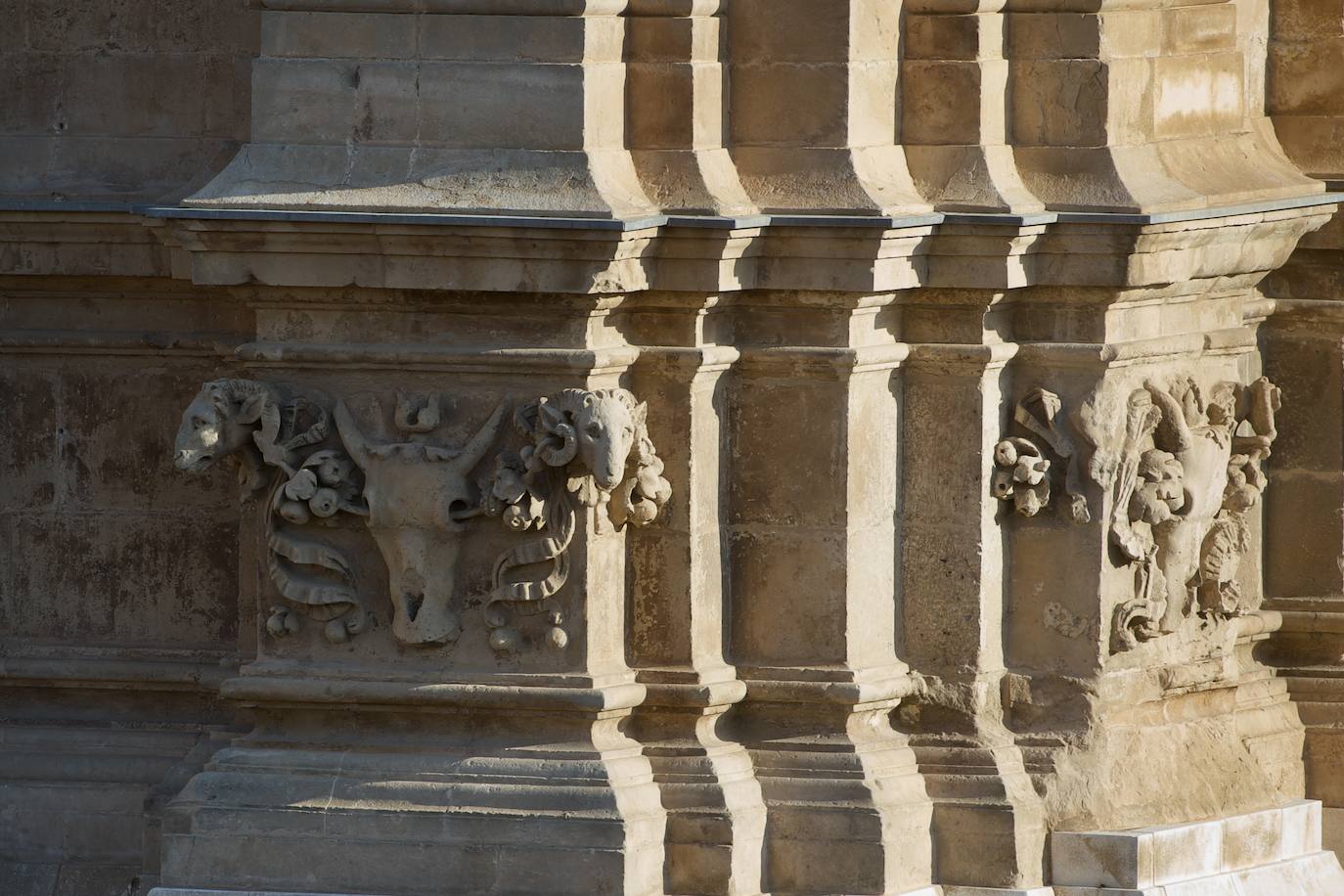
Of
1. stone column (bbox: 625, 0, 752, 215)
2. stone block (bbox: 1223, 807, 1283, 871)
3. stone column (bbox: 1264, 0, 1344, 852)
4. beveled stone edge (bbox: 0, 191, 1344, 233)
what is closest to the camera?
beveled stone edge (bbox: 0, 191, 1344, 233)

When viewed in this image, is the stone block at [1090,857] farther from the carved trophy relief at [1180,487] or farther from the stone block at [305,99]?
the stone block at [305,99]

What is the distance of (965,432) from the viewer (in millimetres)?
13656

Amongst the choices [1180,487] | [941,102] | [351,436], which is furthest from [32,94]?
[1180,487]

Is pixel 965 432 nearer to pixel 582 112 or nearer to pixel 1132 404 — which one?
pixel 1132 404

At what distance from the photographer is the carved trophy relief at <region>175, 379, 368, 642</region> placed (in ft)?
43.7

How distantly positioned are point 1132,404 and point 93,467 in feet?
11.3

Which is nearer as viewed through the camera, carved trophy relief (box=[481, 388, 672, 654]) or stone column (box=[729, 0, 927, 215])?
carved trophy relief (box=[481, 388, 672, 654])

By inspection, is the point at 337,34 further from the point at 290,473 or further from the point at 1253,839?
the point at 1253,839

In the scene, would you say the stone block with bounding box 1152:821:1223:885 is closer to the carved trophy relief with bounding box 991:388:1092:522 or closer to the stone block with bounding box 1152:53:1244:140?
the carved trophy relief with bounding box 991:388:1092:522

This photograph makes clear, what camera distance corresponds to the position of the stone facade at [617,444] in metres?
13.2

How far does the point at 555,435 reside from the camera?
42.9ft

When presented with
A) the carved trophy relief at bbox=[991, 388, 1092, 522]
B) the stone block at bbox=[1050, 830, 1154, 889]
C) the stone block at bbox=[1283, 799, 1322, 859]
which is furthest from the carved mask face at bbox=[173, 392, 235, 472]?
the stone block at bbox=[1283, 799, 1322, 859]

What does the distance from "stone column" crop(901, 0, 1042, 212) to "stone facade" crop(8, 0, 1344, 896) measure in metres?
0.02

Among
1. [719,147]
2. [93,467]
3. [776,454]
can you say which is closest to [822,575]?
[776,454]
